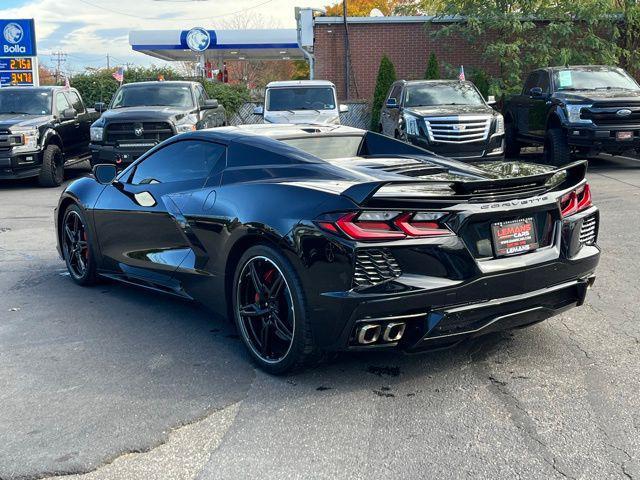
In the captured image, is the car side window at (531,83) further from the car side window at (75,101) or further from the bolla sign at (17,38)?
the bolla sign at (17,38)

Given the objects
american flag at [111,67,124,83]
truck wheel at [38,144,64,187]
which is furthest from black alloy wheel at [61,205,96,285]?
american flag at [111,67,124,83]

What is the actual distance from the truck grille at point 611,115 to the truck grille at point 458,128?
1941 millimetres

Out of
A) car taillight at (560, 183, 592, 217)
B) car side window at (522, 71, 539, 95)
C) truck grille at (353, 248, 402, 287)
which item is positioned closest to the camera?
truck grille at (353, 248, 402, 287)

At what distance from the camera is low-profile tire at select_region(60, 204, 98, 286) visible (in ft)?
21.1

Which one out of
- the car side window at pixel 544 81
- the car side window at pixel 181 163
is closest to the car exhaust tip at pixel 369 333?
the car side window at pixel 181 163

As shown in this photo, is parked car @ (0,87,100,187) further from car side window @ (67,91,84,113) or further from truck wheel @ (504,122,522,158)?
truck wheel @ (504,122,522,158)

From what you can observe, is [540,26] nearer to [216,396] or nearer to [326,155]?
[326,155]

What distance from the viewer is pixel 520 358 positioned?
14.7ft

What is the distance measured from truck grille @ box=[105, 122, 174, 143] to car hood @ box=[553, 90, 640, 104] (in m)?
7.73

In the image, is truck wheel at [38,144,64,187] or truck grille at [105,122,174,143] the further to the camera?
truck wheel at [38,144,64,187]

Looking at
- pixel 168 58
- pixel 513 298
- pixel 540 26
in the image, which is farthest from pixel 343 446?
pixel 168 58

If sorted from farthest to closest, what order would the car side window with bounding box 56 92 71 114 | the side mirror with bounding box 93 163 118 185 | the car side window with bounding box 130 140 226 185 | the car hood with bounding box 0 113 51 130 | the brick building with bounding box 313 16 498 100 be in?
the brick building with bounding box 313 16 498 100 < the car side window with bounding box 56 92 71 114 < the car hood with bounding box 0 113 51 130 < the side mirror with bounding box 93 163 118 185 < the car side window with bounding box 130 140 226 185

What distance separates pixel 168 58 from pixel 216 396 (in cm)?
4431

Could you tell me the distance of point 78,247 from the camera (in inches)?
262
